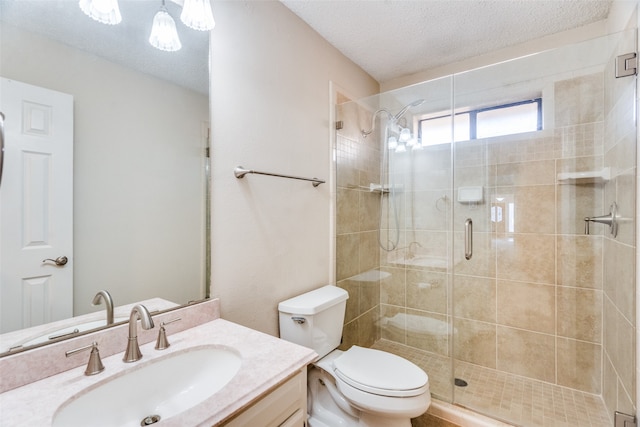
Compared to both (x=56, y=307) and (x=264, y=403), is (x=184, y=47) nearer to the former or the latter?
(x=56, y=307)

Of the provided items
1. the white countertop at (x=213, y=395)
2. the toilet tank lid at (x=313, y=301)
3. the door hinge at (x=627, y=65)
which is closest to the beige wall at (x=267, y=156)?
the toilet tank lid at (x=313, y=301)

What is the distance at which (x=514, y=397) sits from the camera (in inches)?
70.7

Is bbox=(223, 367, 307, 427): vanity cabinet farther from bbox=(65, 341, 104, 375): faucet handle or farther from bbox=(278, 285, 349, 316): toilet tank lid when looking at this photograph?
bbox=(278, 285, 349, 316): toilet tank lid

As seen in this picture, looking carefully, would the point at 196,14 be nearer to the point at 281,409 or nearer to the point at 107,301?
the point at 107,301

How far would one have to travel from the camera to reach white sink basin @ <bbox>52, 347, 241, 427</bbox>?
0.77 metres

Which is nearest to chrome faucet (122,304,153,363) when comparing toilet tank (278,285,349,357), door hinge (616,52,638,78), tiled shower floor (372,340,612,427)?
toilet tank (278,285,349,357)

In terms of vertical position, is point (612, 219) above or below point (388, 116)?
below

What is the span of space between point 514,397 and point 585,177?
1411 mm

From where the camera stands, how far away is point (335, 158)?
208cm

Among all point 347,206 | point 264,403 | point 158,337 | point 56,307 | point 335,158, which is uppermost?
point 335,158

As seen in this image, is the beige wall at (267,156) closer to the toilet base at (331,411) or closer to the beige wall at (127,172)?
the beige wall at (127,172)

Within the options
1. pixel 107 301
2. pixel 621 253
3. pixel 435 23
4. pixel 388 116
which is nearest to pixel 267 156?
pixel 107 301

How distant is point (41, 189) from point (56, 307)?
1.17 feet

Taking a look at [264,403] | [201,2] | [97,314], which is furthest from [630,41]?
[97,314]
